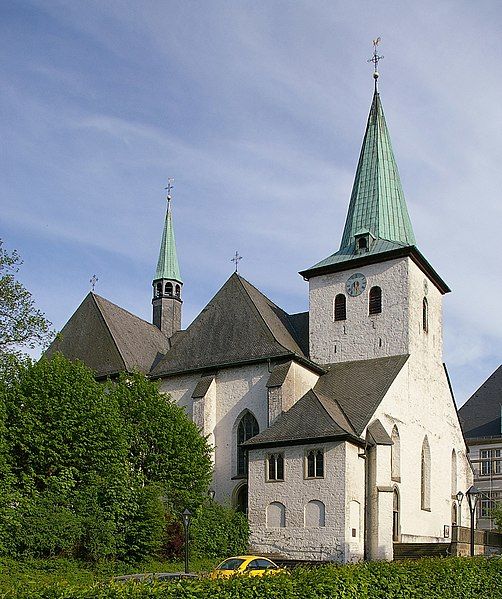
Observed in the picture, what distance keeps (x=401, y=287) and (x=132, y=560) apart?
18883mm

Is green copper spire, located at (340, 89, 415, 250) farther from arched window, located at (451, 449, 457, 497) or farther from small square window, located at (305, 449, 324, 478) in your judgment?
small square window, located at (305, 449, 324, 478)

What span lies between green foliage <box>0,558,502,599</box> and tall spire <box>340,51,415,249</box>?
82.5 feet

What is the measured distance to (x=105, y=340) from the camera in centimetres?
4106

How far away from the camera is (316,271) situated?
41312 mm

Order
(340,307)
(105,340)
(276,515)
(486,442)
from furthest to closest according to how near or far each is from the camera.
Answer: (486,442), (105,340), (340,307), (276,515)

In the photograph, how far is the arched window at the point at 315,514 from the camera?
31.1 m

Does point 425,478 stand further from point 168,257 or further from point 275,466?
point 168,257

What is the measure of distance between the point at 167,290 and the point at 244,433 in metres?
17.6

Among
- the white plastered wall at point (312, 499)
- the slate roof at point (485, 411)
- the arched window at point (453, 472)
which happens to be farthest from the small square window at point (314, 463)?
the slate roof at point (485, 411)

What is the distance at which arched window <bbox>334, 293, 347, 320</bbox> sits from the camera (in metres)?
40.1

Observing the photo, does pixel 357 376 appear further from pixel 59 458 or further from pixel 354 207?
pixel 59 458

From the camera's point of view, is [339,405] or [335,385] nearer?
[339,405]

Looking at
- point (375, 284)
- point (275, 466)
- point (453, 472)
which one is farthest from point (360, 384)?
point (453, 472)

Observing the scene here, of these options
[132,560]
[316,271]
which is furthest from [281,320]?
[132,560]
